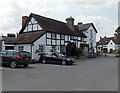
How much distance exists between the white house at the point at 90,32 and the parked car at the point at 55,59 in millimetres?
18046

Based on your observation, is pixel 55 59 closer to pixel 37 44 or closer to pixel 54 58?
pixel 54 58

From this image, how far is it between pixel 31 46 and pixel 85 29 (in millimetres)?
19444

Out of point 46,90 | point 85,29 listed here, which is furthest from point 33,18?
point 46,90

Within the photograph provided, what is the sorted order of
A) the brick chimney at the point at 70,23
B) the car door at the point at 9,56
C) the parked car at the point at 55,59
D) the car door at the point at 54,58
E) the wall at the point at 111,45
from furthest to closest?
the wall at the point at 111,45
the brick chimney at the point at 70,23
the car door at the point at 54,58
the parked car at the point at 55,59
the car door at the point at 9,56

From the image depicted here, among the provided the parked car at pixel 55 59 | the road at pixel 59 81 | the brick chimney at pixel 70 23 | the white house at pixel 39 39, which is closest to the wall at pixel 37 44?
the white house at pixel 39 39

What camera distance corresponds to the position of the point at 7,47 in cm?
2356

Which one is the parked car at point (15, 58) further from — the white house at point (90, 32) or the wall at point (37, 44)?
the white house at point (90, 32)

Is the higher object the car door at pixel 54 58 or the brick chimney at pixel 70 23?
the brick chimney at pixel 70 23

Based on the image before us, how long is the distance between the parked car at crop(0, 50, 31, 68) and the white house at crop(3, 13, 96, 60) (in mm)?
6332

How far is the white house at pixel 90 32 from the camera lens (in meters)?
39.0

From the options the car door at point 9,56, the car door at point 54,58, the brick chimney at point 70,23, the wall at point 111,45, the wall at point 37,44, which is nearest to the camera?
the car door at point 9,56

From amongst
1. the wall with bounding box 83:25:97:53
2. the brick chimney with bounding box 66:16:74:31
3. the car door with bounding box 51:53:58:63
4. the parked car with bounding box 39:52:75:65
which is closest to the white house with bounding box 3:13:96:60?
the parked car with bounding box 39:52:75:65

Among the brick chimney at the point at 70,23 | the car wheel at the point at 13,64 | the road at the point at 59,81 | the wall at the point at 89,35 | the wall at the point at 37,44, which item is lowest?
the road at the point at 59,81

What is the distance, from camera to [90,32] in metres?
41.1
